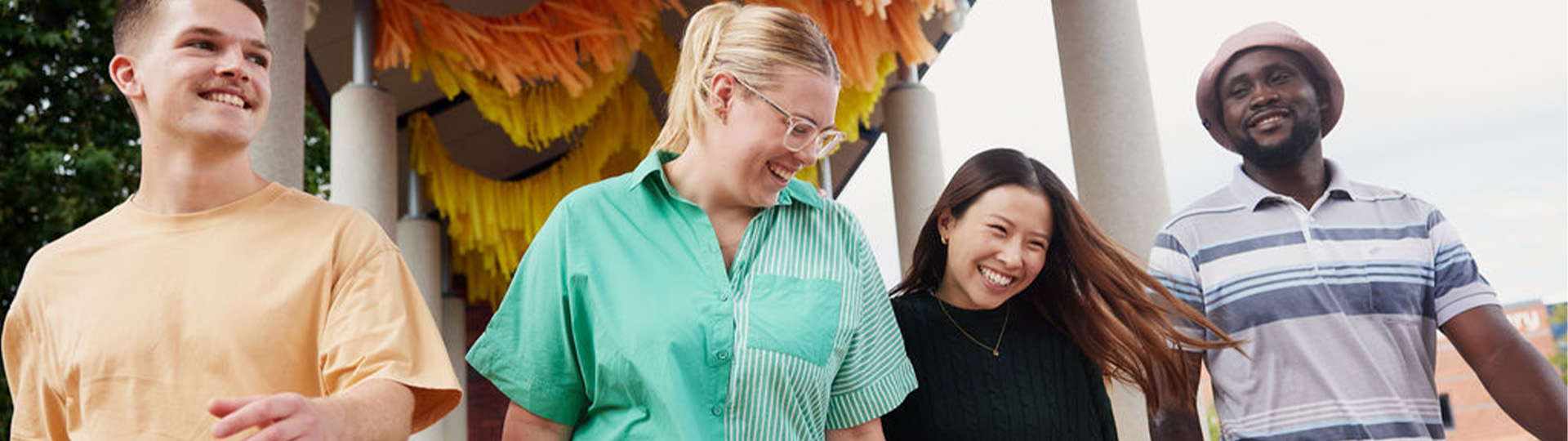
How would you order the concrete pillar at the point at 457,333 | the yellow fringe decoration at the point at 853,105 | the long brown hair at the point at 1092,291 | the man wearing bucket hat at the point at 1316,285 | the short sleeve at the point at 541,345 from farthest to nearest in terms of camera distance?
the concrete pillar at the point at 457,333
the yellow fringe decoration at the point at 853,105
the long brown hair at the point at 1092,291
the man wearing bucket hat at the point at 1316,285
the short sleeve at the point at 541,345

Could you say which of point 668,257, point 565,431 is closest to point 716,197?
point 668,257

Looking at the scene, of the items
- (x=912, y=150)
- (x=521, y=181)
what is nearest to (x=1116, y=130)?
(x=912, y=150)

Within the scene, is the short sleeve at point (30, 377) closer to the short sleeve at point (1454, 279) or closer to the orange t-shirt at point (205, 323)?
the orange t-shirt at point (205, 323)

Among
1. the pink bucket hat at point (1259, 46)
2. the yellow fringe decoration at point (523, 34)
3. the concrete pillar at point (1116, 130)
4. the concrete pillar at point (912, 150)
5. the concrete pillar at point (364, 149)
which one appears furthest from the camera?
the concrete pillar at point (912, 150)

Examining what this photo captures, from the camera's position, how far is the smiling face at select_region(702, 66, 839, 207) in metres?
1.59

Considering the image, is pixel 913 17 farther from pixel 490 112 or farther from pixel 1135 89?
pixel 490 112

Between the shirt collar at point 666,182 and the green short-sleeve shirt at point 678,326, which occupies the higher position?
the shirt collar at point 666,182

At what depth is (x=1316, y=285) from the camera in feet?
6.04

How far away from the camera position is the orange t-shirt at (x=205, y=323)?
4.48 feet

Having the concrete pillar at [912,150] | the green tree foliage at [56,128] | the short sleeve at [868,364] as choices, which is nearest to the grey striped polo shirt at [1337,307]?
the short sleeve at [868,364]

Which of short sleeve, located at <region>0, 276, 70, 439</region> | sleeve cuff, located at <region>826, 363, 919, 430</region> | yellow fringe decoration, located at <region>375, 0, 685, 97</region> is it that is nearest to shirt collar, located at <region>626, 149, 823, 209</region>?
sleeve cuff, located at <region>826, 363, 919, 430</region>

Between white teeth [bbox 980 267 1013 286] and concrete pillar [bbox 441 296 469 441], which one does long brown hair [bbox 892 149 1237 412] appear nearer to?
white teeth [bbox 980 267 1013 286]

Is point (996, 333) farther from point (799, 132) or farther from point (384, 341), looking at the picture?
point (384, 341)

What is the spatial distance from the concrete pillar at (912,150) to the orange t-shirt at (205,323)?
3.75 metres
